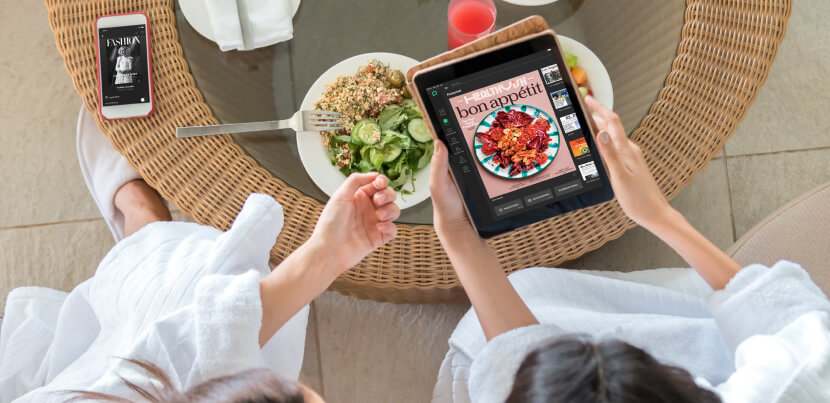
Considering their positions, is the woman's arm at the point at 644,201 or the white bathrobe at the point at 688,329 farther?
the woman's arm at the point at 644,201

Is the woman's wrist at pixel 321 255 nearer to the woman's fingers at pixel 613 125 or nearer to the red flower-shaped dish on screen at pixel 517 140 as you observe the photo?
the red flower-shaped dish on screen at pixel 517 140

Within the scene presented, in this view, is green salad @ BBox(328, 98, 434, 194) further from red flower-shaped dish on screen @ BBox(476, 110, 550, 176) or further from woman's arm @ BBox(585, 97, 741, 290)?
woman's arm @ BBox(585, 97, 741, 290)

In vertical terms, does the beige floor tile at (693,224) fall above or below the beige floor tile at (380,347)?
above

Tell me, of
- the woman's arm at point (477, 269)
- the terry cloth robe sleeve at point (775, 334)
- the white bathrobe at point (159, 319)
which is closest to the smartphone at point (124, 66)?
the white bathrobe at point (159, 319)

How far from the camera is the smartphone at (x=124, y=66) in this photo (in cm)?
104

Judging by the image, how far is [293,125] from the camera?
42.0 inches

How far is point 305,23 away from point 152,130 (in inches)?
15.3

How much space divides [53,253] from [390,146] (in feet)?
4.23

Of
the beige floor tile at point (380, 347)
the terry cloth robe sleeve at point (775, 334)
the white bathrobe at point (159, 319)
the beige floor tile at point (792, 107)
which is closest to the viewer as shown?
the terry cloth robe sleeve at point (775, 334)

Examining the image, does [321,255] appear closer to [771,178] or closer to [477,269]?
[477,269]

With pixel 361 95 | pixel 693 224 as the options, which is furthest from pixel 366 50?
pixel 693 224

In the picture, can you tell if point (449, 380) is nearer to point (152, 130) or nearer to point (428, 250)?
point (428, 250)

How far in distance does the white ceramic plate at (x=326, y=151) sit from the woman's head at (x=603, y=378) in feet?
1.56

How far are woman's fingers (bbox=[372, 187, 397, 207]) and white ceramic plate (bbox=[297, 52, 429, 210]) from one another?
41 mm
